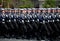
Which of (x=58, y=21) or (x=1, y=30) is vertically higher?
(x=58, y=21)

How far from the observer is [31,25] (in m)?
2.36

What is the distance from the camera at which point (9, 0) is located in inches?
245

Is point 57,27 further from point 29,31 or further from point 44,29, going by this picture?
point 29,31

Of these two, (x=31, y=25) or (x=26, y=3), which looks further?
(x=26, y=3)

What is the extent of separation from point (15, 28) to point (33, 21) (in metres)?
0.32

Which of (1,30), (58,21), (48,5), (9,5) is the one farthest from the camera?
(9,5)

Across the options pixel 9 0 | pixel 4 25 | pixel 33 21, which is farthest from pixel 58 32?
pixel 9 0

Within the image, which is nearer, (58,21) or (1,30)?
(58,21)

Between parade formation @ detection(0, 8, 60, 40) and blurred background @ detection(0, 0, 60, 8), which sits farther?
blurred background @ detection(0, 0, 60, 8)

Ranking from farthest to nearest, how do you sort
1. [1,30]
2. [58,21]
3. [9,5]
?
[9,5] < [1,30] < [58,21]

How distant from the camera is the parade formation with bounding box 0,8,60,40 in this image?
2.31 metres

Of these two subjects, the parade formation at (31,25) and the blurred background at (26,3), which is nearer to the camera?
the parade formation at (31,25)

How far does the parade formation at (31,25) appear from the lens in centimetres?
231

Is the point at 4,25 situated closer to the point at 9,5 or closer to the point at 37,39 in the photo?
the point at 37,39
